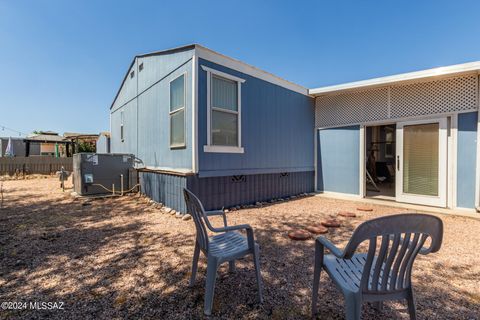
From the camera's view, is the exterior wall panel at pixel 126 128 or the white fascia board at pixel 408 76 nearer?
the white fascia board at pixel 408 76

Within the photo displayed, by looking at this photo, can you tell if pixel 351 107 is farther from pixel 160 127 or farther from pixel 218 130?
pixel 160 127

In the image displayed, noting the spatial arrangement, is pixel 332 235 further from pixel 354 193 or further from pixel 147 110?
pixel 147 110

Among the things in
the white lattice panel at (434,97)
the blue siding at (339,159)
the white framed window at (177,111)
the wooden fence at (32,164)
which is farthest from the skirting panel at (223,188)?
the wooden fence at (32,164)

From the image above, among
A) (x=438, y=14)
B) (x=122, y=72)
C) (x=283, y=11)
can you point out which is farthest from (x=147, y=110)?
(x=438, y=14)

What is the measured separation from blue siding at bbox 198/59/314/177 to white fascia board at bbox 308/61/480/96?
3.70 feet

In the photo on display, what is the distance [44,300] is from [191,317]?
4.51 ft

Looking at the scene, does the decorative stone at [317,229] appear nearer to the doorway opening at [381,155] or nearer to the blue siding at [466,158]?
the blue siding at [466,158]

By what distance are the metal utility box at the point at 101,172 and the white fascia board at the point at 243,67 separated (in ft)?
14.3

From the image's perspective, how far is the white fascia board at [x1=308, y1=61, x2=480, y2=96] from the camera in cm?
461

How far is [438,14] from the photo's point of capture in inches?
250

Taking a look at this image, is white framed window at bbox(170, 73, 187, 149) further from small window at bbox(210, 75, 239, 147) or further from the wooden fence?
the wooden fence

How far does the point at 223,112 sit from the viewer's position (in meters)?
5.20

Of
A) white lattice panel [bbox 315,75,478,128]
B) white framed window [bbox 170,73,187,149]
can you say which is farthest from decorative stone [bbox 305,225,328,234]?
white lattice panel [bbox 315,75,478,128]

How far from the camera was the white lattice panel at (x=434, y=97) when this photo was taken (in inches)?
193
